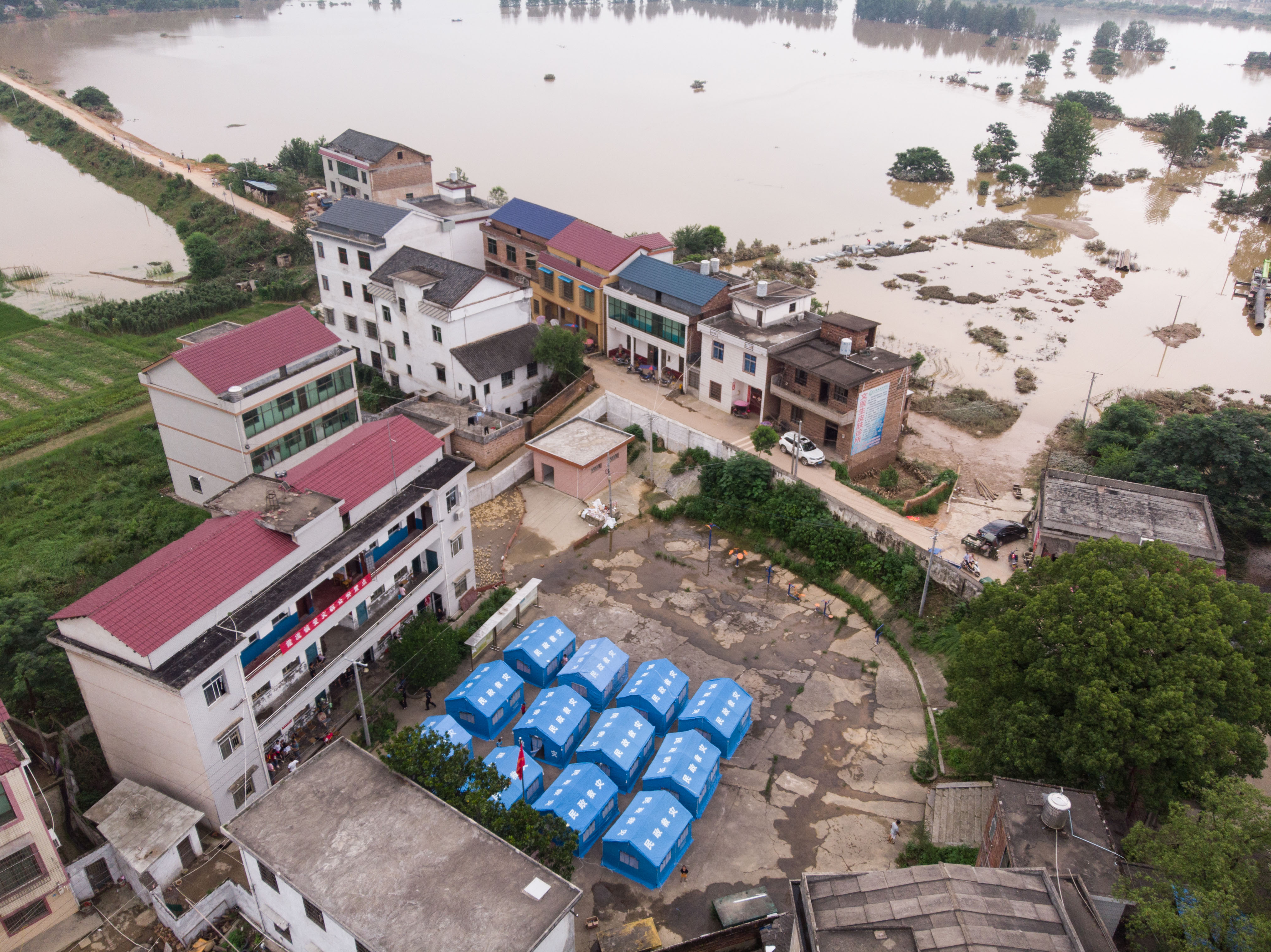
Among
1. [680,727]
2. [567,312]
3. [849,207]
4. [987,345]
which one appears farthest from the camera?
[849,207]

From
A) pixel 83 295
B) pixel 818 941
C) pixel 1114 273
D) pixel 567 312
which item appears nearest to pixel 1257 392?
pixel 1114 273

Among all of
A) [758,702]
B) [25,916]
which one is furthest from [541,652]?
[25,916]

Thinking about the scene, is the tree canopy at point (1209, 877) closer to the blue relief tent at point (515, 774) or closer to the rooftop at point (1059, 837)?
the rooftop at point (1059, 837)

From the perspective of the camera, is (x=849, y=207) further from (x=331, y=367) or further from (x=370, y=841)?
(x=370, y=841)

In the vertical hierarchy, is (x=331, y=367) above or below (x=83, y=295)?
above

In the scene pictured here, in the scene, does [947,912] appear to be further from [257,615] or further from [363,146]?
[363,146]

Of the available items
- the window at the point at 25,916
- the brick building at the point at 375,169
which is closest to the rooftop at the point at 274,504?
the window at the point at 25,916
